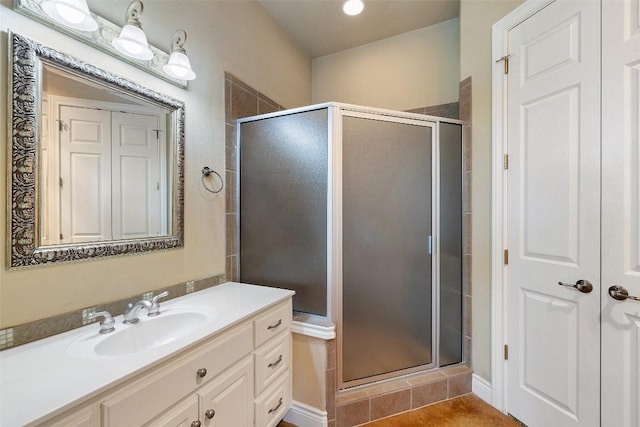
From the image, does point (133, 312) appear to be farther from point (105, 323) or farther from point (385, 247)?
point (385, 247)

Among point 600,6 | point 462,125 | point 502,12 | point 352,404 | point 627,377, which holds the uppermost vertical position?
point 502,12

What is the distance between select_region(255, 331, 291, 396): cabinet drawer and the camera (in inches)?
51.4

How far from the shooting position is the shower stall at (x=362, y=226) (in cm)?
165

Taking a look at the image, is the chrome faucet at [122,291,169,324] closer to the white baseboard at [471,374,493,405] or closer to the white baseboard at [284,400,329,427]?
the white baseboard at [284,400,329,427]

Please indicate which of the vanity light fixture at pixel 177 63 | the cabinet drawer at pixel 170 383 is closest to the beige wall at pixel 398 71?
the vanity light fixture at pixel 177 63

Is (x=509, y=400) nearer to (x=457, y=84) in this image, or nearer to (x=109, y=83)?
(x=457, y=84)

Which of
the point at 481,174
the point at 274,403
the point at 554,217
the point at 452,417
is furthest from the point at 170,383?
the point at 481,174

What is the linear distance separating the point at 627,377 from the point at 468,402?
2.93ft

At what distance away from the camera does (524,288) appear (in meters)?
1.63

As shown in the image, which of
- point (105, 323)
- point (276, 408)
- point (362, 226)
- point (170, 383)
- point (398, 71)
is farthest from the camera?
point (398, 71)

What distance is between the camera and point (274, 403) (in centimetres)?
142

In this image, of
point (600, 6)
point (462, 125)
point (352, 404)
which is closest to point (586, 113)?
point (600, 6)

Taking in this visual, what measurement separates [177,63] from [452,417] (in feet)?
8.43

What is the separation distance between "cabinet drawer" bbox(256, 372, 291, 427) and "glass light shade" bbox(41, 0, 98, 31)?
170cm
